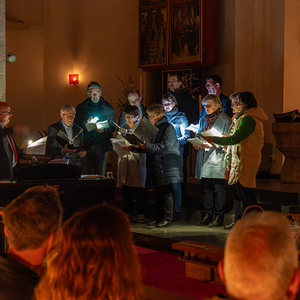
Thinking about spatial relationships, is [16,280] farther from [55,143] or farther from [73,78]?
[73,78]

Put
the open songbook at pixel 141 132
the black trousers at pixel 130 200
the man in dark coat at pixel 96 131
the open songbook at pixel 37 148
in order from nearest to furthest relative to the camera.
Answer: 1. the open songbook at pixel 37 148
2. the open songbook at pixel 141 132
3. the black trousers at pixel 130 200
4. the man in dark coat at pixel 96 131

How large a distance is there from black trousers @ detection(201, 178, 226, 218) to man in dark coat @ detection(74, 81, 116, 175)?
4.79 feet

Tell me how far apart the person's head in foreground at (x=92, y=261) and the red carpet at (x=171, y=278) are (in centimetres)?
198

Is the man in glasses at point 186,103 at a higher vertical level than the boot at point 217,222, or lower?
higher

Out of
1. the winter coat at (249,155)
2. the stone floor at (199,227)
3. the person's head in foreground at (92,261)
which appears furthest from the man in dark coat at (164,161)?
the person's head in foreground at (92,261)

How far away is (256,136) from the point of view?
15.4 ft

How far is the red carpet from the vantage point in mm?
3512

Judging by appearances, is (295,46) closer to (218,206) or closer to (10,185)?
(218,206)

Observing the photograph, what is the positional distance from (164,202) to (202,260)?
214 cm

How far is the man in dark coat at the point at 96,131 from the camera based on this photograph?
5961 mm

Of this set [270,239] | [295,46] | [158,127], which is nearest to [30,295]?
[270,239]

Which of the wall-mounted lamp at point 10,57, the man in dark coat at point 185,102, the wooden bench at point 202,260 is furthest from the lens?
the man in dark coat at point 185,102

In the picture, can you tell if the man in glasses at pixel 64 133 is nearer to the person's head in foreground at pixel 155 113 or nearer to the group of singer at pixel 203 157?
the group of singer at pixel 203 157

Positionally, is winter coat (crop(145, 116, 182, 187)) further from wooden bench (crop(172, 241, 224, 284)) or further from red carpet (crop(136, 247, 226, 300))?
wooden bench (crop(172, 241, 224, 284))
